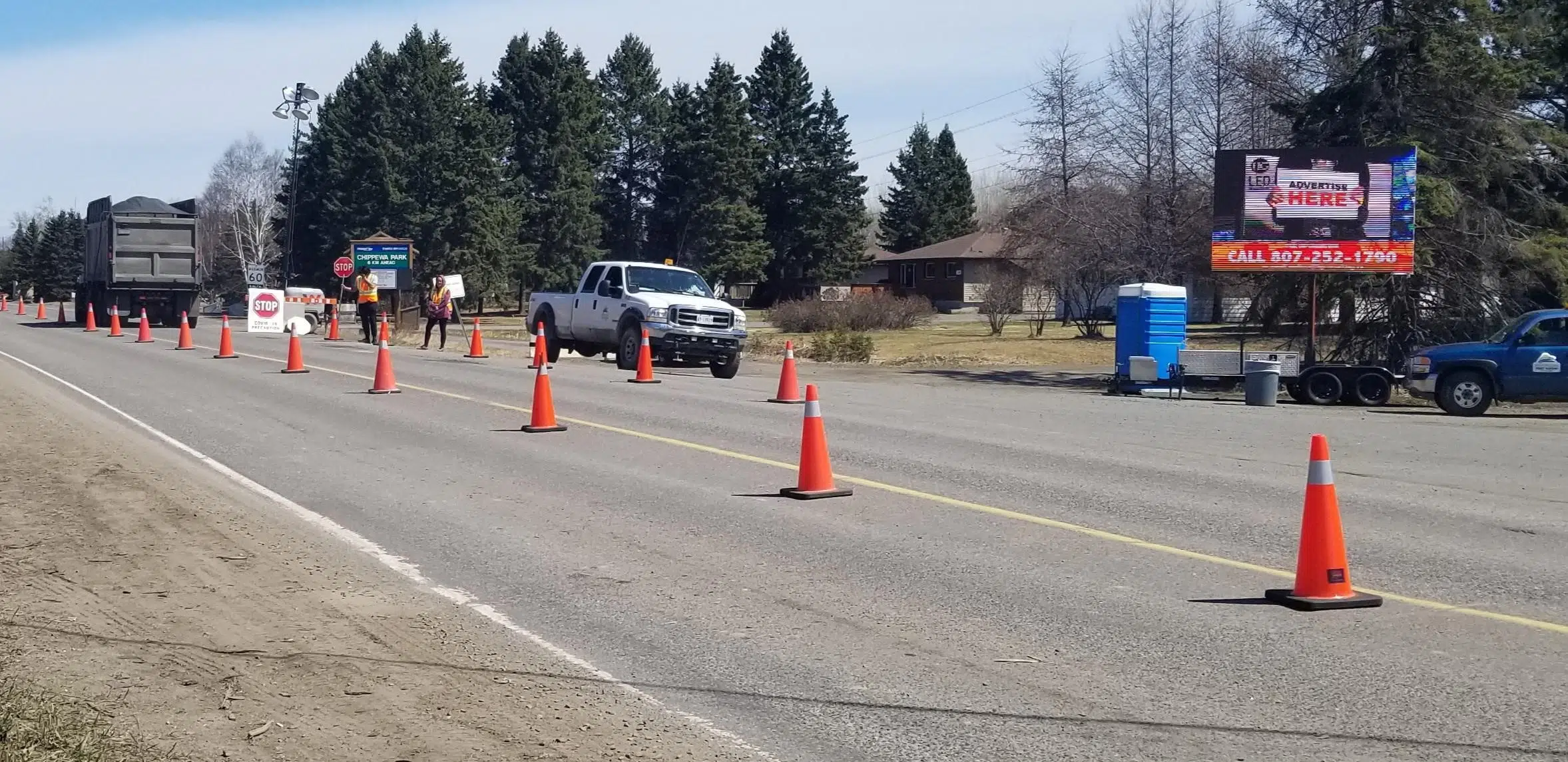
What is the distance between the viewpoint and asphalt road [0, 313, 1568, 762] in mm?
5715

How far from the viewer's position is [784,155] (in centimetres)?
8181

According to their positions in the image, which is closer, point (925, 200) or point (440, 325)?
point (440, 325)

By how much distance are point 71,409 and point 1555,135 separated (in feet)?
95.9

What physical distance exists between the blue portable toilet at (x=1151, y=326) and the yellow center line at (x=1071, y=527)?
1238cm

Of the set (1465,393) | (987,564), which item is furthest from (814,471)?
(1465,393)

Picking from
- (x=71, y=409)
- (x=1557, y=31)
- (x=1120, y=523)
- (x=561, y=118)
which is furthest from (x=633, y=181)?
(x=1120, y=523)

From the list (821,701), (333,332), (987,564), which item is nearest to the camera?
(821,701)

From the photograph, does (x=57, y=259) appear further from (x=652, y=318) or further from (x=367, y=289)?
(x=652, y=318)

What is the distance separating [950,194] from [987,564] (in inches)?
3513

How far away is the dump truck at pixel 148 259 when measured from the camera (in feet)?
132

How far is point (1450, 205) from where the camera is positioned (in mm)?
28250

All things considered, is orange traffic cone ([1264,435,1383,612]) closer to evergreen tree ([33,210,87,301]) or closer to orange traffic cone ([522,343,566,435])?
orange traffic cone ([522,343,566,435])

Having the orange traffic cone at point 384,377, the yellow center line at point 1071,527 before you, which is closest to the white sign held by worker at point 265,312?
the orange traffic cone at point 384,377

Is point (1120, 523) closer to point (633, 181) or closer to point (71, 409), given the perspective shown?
point (71, 409)
